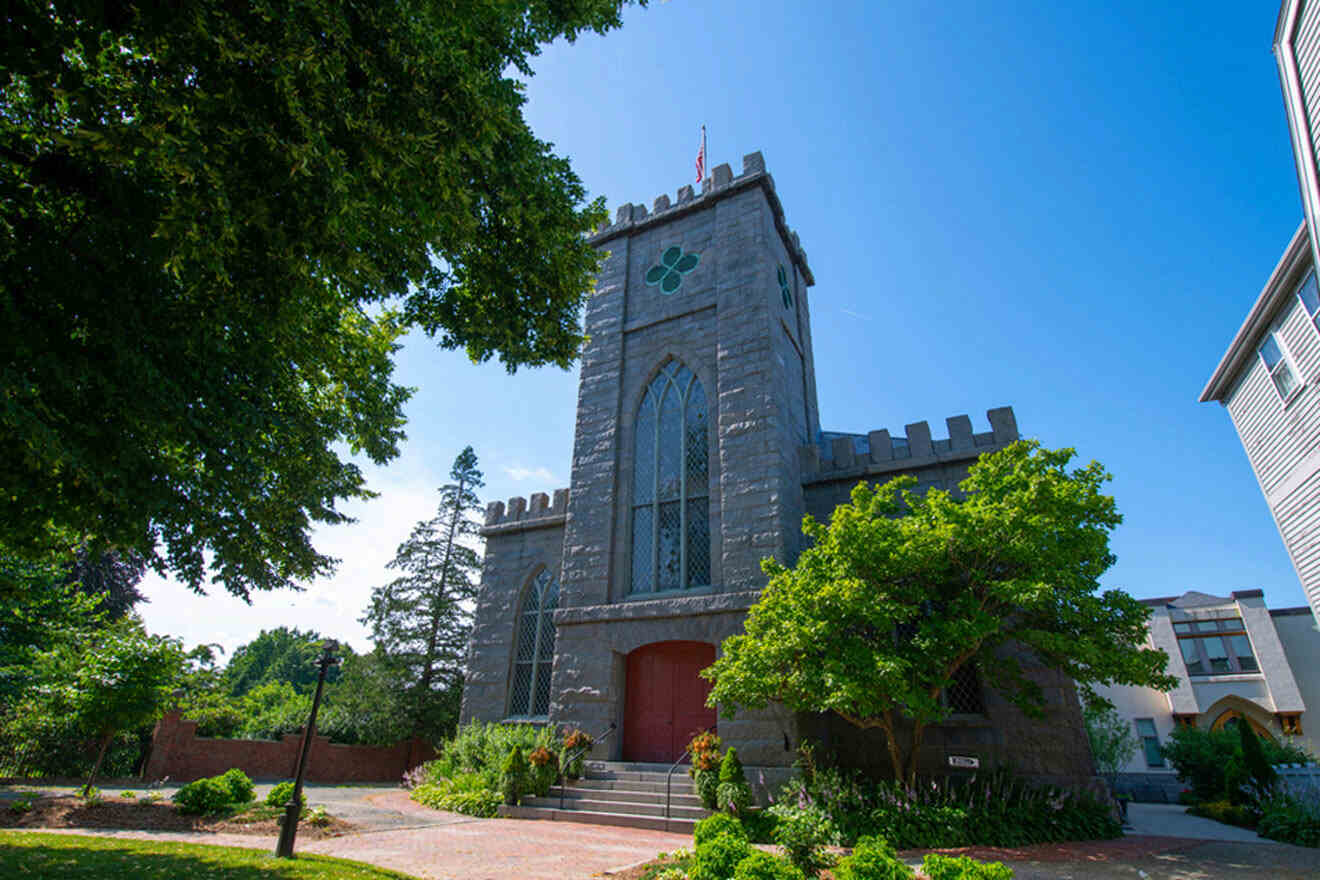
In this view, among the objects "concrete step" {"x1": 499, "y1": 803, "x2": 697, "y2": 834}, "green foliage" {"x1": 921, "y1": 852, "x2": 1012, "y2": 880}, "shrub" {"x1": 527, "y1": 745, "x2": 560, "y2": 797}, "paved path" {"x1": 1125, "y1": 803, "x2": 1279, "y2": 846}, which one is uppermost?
"shrub" {"x1": 527, "y1": 745, "x2": 560, "y2": 797}

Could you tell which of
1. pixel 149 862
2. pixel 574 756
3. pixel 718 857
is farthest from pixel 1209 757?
pixel 149 862

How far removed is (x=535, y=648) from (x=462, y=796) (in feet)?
13.9

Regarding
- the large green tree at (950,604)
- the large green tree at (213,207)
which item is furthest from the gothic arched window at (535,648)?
the large green tree at (213,207)

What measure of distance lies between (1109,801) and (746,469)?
809 cm

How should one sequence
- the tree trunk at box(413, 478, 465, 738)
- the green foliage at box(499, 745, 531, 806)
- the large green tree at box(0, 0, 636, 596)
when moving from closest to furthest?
the large green tree at box(0, 0, 636, 596)
the green foliage at box(499, 745, 531, 806)
the tree trunk at box(413, 478, 465, 738)

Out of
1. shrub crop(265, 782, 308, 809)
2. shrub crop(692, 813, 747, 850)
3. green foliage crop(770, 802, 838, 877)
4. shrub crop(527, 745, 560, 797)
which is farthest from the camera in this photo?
shrub crop(527, 745, 560, 797)

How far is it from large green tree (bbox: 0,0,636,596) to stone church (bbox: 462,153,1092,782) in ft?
25.1

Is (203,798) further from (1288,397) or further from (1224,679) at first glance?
(1224,679)

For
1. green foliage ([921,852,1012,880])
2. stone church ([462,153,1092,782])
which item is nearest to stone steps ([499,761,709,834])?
stone church ([462,153,1092,782])

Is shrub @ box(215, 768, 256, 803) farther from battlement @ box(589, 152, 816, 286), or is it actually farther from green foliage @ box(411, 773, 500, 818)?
battlement @ box(589, 152, 816, 286)

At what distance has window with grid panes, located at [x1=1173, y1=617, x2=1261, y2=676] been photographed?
956 inches

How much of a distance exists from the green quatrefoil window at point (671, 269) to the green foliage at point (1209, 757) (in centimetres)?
1784

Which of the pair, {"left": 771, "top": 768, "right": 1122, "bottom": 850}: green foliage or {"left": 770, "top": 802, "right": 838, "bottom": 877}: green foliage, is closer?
{"left": 770, "top": 802, "right": 838, "bottom": 877}: green foliage

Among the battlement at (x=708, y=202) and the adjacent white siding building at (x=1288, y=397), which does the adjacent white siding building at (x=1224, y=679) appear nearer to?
the adjacent white siding building at (x=1288, y=397)
